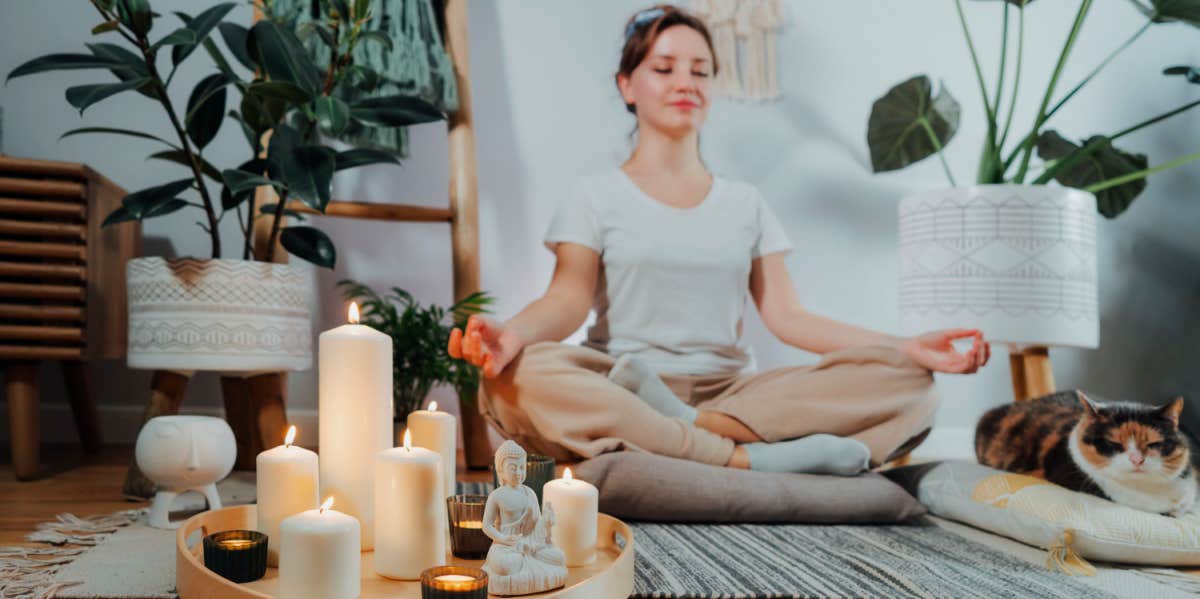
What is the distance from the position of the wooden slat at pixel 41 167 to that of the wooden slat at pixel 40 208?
0.15 feet

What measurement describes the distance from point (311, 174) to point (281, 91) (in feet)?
0.40

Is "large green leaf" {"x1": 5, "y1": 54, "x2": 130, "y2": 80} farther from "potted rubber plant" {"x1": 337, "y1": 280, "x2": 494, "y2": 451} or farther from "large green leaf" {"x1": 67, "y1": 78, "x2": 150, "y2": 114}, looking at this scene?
"potted rubber plant" {"x1": 337, "y1": 280, "x2": 494, "y2": 451}

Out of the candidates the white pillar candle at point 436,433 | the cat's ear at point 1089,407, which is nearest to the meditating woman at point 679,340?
the cat's ear at point 1089,407

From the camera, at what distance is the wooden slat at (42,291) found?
130 centimetres

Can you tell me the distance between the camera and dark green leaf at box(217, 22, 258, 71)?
1273 mm

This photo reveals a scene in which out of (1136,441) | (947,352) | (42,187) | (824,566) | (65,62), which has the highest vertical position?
(65,62)

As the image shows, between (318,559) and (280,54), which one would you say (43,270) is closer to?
(280,54)

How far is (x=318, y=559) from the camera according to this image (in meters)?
0.51

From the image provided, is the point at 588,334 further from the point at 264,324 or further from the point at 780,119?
the point at 780,119

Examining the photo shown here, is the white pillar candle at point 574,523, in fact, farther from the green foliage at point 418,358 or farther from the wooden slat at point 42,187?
the wooden slat at point 42,187

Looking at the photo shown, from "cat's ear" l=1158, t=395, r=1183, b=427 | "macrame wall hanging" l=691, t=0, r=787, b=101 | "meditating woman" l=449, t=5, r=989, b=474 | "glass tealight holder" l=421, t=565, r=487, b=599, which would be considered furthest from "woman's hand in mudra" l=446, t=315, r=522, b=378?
"macrame wall hanging" l=691, t=0, r=787, b=101

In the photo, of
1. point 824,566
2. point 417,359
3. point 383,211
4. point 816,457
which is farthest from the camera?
point 383,211

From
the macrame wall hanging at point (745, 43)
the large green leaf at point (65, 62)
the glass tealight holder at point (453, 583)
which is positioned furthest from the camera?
the macrame wall hanging at point (745, 43)

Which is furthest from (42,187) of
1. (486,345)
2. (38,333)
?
(486,345)
